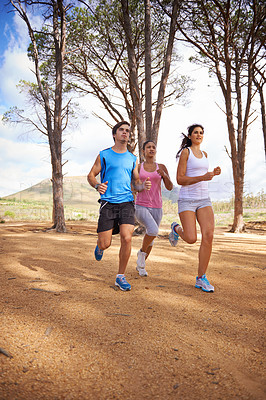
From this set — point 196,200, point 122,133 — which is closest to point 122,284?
point 196,200

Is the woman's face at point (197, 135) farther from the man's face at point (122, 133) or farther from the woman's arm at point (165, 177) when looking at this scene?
the man's face at point (122, 133)

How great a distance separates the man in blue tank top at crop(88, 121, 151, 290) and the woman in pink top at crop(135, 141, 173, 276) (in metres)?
0.50

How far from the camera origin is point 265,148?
50.9ft

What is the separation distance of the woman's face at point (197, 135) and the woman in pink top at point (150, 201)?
23.4 inches

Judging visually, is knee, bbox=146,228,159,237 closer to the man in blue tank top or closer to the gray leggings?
the gray leggings

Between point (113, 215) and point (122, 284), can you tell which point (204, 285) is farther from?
point (113, 215)

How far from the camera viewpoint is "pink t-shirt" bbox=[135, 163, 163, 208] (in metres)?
3.99

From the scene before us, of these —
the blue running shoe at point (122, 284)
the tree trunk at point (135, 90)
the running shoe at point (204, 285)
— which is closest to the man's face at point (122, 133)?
the blue running shoe at point (122, 284)

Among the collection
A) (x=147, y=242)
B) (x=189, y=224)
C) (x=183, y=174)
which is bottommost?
(x=147, y=242)

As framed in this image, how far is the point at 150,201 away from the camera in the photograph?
398 centimetres

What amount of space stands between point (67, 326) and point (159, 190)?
7.46 ft

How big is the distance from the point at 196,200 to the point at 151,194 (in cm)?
68

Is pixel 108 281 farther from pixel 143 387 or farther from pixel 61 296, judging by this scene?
pixel 143 387

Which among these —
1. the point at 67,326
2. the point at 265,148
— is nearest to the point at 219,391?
the point at 67,326
